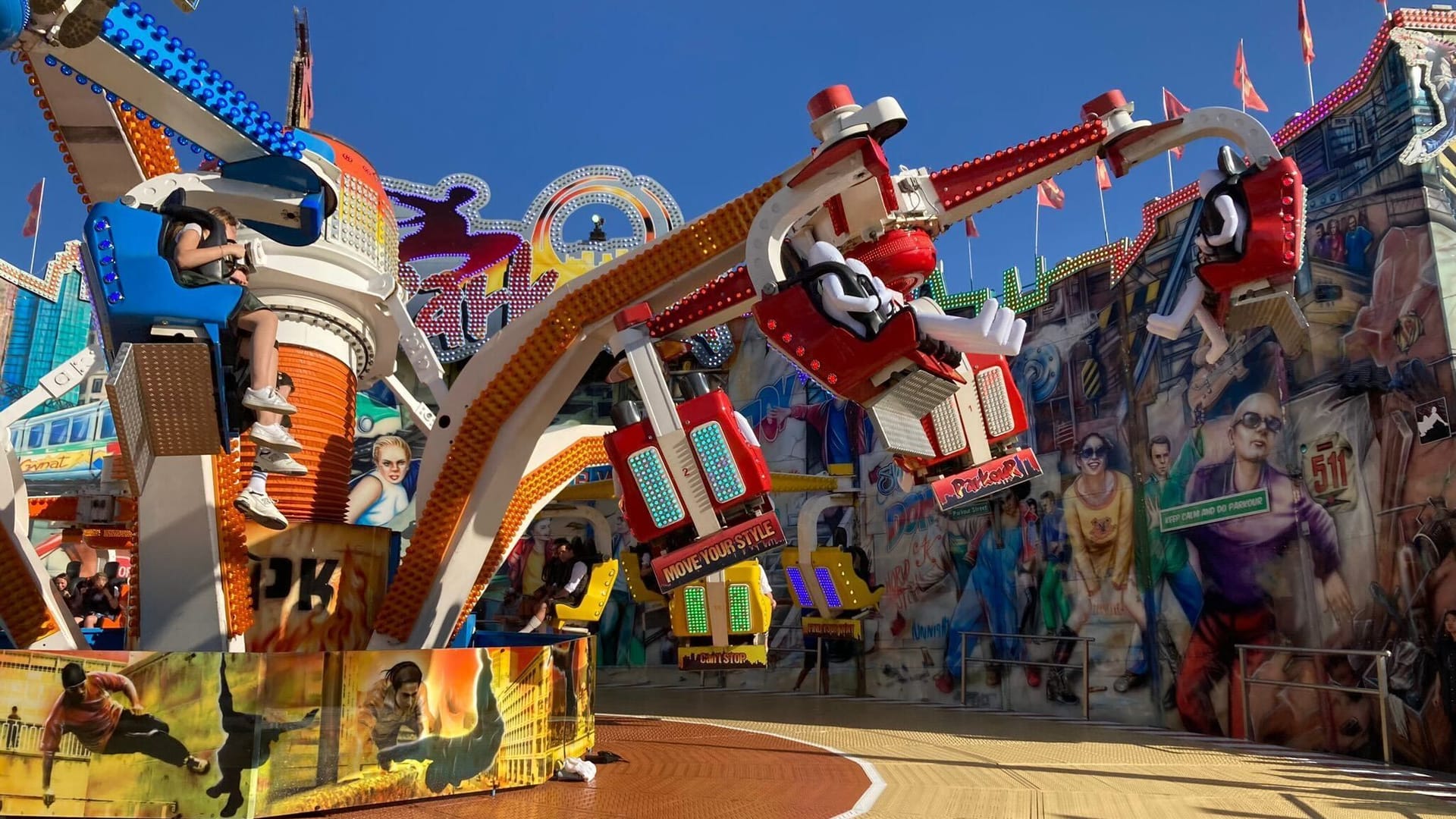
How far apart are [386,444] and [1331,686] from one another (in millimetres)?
20086

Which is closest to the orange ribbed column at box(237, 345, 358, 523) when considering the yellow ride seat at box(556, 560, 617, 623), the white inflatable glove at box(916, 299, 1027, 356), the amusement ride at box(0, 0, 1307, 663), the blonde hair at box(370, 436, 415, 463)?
the amusement ride at box(0, 0, 1307, 663)

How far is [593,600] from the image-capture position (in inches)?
559

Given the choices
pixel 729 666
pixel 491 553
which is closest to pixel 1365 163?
pixel 729 666

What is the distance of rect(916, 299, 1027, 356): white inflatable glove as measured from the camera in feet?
17.8

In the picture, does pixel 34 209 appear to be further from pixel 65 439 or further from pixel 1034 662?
pixel 1034 662

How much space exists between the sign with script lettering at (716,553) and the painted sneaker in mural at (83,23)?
438 cm

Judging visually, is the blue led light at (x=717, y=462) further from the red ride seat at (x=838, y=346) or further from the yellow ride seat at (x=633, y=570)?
the yellow ride seat at (x=633, y=570)

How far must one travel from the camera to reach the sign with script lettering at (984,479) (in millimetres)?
7141

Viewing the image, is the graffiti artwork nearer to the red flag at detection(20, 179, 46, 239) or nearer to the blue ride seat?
the blue ride seat

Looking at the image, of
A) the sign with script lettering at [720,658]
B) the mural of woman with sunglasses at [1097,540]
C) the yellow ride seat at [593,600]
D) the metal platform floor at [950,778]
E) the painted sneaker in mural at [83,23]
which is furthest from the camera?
the yellow ride seat at [593,600]

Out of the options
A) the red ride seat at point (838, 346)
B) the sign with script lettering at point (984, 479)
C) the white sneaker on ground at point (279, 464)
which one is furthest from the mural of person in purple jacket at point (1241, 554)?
the white sneaker on ground at point (279, 464)

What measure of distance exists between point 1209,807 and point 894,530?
33.5 feet

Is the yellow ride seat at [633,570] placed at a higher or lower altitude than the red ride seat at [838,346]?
lower

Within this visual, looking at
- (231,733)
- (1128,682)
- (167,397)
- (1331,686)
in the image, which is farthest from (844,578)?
(167,397)
